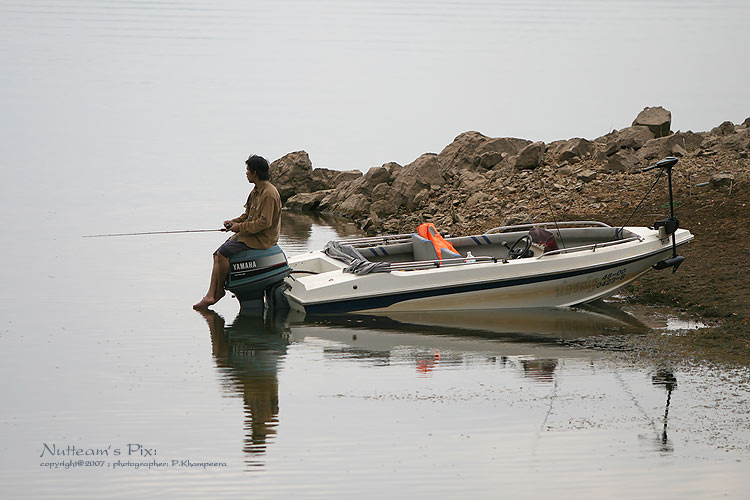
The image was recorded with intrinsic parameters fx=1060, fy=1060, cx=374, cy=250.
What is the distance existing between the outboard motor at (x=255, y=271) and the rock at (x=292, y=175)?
740 inches

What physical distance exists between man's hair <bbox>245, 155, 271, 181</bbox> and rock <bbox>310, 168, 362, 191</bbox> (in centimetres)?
1904

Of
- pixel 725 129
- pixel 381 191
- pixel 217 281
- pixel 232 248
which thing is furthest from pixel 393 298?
pixel 381 191

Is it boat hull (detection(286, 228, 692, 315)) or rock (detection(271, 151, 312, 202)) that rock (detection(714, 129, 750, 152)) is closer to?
boat hull (detection(286, 228, 692, 315))

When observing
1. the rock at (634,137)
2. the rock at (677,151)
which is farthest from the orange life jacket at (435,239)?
the rock at (634,137)

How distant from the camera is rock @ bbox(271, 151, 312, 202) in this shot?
3172cm

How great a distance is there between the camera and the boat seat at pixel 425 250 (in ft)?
42.3

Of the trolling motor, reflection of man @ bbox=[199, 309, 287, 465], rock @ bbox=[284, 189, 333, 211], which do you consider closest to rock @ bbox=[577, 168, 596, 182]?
the trolling motor

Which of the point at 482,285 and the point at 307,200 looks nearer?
the point at 482,285

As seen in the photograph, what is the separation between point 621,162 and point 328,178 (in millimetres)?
13389

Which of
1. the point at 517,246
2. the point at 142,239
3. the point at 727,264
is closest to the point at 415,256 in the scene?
the point at 517,246

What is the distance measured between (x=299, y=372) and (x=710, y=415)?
370 cm

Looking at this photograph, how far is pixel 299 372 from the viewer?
987 cm

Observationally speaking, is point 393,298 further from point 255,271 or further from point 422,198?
point 422,198

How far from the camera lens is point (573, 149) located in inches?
888
